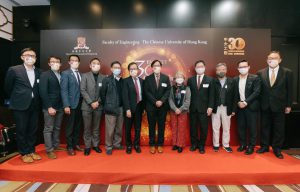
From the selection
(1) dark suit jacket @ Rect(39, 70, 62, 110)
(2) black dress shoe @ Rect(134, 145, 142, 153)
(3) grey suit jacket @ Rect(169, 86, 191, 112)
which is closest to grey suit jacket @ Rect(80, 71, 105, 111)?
(1) dark suit jacket @ Rect(39, 70, 62, 110)

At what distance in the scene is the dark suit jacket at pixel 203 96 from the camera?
3629 mm

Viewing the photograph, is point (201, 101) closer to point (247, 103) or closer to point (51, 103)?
point (247, 103)

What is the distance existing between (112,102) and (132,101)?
1.13 feet

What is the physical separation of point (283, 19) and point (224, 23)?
4.53 ft

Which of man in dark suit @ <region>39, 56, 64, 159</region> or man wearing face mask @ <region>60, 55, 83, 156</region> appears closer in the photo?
man in dark suit @ <region>39, 56, 64, 159</region>

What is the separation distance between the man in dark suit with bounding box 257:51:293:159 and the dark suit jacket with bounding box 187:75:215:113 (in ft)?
2.93

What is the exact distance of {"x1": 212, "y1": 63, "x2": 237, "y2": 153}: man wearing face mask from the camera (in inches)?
146

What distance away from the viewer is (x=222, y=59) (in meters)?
4.21

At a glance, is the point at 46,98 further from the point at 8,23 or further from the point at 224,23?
the point at 224,23

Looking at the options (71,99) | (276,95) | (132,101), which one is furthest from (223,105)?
(71,99)

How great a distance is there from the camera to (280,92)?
347cm

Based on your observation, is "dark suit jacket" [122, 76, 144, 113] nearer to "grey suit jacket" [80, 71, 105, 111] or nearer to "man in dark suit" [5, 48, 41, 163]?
"grey suit jacket" [80, 71, 105, 111]

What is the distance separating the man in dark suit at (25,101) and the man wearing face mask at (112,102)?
1.07 meters

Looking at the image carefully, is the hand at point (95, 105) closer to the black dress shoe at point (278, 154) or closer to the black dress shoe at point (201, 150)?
the black dress shoe at point (201, 150)
